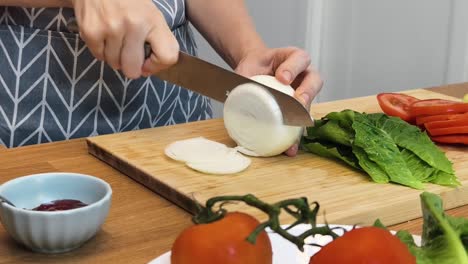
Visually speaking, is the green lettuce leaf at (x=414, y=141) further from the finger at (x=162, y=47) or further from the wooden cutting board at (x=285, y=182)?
the finger at (x=162, y=47)

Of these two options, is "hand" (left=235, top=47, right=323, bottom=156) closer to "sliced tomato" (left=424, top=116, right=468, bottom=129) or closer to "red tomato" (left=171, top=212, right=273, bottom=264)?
"sliced tomato" (left=424, top=116, right=468, bottom=129)

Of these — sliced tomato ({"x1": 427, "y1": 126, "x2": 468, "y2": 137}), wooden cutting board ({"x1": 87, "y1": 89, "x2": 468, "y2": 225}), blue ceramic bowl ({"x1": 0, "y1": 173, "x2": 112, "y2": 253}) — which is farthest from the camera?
sliced tomato ({"x1": 427, "y1": 126, "x2": 468, "y2": 137})

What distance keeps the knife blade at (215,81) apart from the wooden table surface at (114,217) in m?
0.19

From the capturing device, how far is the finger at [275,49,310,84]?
4.12 ft

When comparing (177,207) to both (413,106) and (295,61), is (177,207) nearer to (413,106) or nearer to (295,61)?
(295,61)

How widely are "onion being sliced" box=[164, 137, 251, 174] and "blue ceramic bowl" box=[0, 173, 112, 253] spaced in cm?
26

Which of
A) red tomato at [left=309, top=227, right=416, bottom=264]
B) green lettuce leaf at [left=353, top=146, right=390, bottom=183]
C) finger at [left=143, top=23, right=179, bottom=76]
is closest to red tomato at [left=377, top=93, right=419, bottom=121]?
green lettuce leaf at [left=353, top=146, right=390, bottom=183]

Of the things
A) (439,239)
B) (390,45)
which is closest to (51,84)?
(439,239)

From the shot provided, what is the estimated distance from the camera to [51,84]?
1378 mm

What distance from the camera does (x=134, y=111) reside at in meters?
1.45

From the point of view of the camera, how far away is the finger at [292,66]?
4.12ft

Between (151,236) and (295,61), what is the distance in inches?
20.4

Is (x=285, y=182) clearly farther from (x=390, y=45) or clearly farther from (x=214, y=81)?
(x=390, y=45)

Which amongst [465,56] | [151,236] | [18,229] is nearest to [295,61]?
[151,236]
